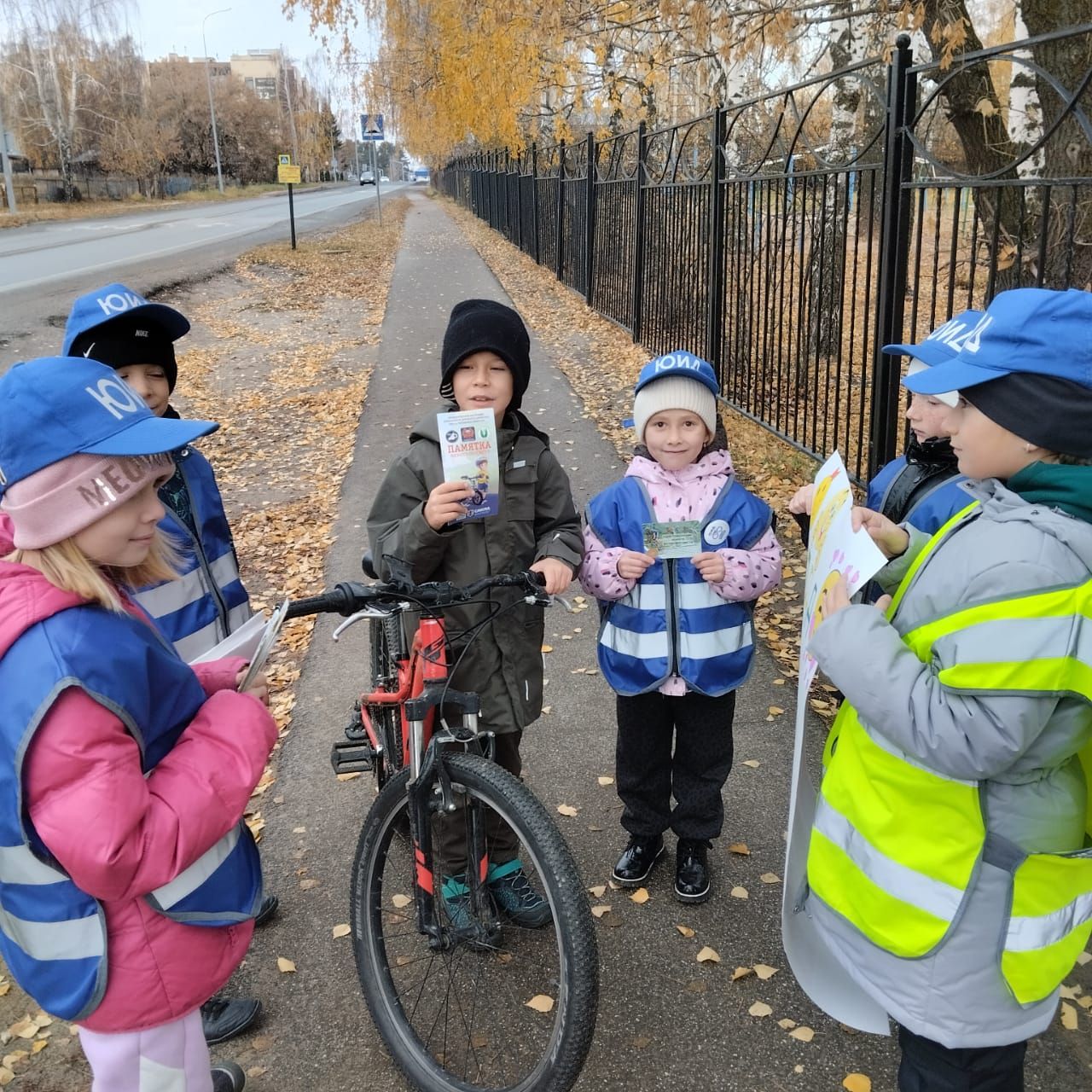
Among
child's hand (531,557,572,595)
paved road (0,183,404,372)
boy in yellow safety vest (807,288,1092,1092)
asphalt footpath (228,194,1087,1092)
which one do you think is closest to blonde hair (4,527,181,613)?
child's hand (531,557,572,595)

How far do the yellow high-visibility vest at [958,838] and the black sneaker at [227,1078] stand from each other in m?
1.59

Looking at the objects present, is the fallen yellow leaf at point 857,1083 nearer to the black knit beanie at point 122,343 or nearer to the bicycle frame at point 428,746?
the bicycle frame at point 428,746

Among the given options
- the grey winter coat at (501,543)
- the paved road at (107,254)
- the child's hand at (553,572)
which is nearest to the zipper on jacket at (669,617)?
the grey winter coat at (501,543)

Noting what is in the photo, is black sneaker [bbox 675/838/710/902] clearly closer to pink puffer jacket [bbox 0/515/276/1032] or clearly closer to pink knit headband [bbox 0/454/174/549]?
pink puffer jacket [bbox 0/515/276/1032]

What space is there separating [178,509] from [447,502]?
3.08 feet

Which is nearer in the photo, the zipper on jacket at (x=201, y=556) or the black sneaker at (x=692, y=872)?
the zipper on jacket at (x=201, y=556)

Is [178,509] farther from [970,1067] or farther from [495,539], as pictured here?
[970,1067]

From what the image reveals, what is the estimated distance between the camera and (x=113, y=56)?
70.9 meters

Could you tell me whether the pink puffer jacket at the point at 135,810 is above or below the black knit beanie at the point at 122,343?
below

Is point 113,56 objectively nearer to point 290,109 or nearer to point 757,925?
point 290,109

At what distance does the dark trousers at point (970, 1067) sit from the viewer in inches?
72.2

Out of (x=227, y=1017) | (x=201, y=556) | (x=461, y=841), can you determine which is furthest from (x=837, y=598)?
(x=227, y=1017)

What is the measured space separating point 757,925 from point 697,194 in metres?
7.70

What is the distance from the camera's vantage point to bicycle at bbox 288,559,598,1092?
2148 mm
